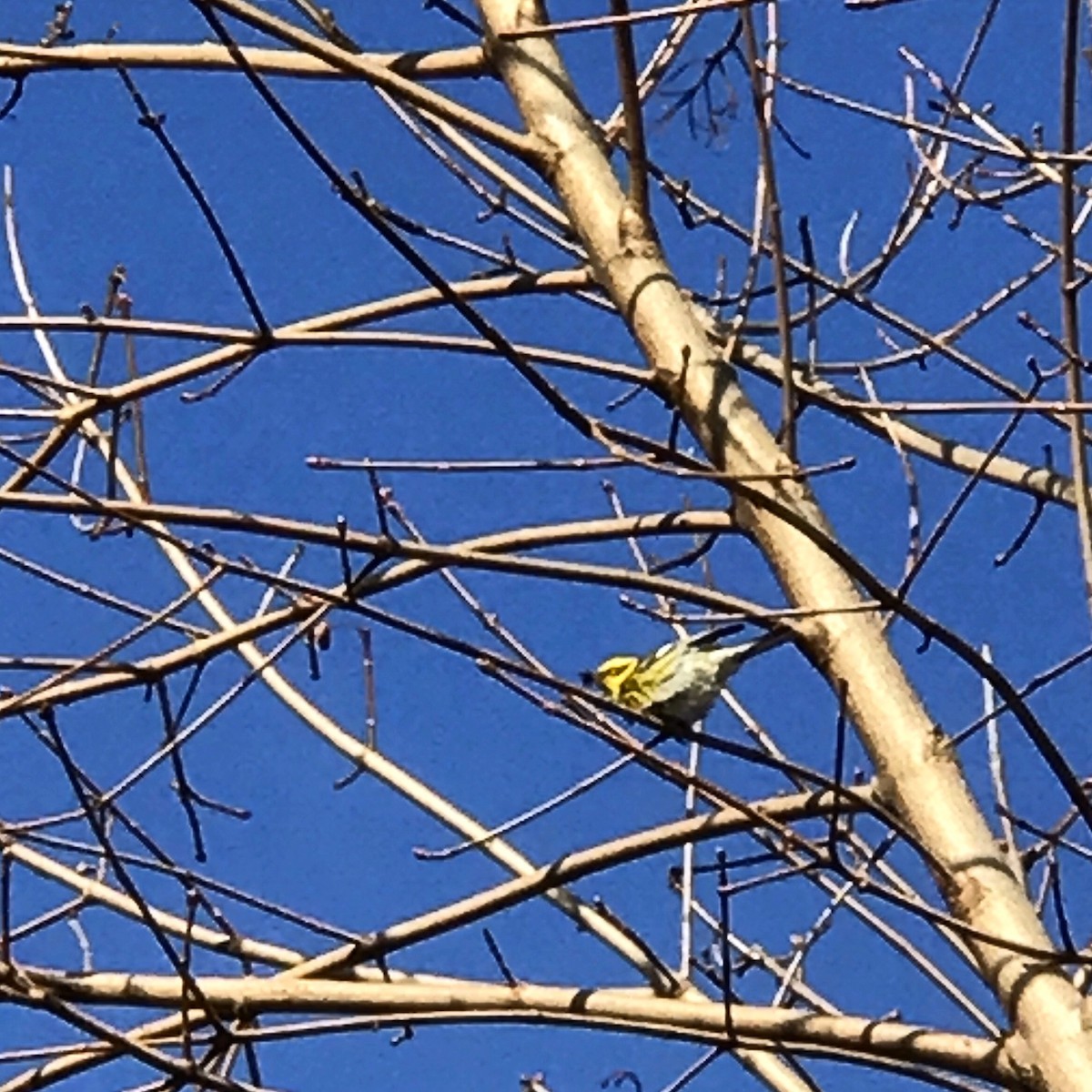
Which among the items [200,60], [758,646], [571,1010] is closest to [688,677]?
[758,646]

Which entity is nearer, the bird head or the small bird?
the small bird

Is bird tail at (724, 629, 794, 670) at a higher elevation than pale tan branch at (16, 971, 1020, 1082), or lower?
higher

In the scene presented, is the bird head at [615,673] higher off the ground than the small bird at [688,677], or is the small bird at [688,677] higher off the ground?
the bird head at [615,673]

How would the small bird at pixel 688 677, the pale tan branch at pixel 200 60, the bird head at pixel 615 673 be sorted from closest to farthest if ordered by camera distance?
the pale tan branch at pixel 200 60 < the small bird at pixel 688 677 < the bird head at pixel 615 673

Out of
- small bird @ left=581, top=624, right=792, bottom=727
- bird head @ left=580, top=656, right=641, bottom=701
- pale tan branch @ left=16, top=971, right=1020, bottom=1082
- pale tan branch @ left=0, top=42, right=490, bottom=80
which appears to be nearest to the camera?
pale tan branch @ left=16, top=971, right=1020, bottom=1082

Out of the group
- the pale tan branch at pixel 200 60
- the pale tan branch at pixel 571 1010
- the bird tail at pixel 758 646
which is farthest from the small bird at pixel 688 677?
the pale tan branch at pixel 200 60

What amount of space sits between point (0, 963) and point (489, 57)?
134cm

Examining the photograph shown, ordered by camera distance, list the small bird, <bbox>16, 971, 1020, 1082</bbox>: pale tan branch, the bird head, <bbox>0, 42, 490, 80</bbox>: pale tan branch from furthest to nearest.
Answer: the bird head, the small bird, <bbox>0, 42, 490, 80</bbox>: pale tan branch, <bbox>16, 971, 1020, 1082</bbox>: pale tan branch

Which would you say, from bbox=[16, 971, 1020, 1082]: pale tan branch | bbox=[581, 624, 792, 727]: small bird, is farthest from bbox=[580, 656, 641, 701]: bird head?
bbox=[16, 971, 1020, 1082]: pale tan branch

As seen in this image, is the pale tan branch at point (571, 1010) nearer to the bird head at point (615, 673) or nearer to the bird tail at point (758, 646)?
the bird tail at point (758, 646)

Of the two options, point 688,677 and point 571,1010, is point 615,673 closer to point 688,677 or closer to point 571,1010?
point 688,677

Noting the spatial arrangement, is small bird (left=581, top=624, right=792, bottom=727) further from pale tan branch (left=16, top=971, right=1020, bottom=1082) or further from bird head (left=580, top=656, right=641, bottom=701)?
pale tan branch (left=16, top=971, right=1020, bottom=1082)

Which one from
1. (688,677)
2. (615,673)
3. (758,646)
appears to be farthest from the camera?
(615,673)

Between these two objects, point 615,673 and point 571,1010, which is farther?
point 615,673
